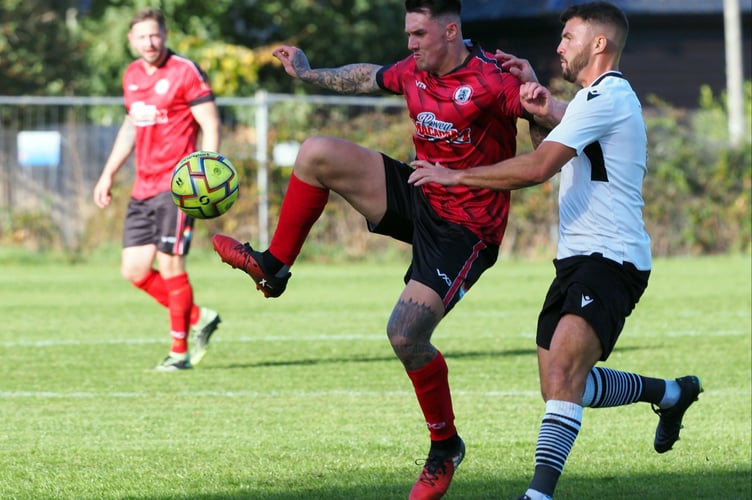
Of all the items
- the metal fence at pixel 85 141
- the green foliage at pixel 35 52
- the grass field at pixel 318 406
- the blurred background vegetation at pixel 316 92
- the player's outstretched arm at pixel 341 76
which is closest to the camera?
the grass field at pixel 318 406

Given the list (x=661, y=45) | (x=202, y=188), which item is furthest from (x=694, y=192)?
(x=202, y=188)

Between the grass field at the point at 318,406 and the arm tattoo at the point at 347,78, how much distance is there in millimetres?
1874

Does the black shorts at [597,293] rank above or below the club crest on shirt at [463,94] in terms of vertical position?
below

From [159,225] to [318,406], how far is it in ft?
7.32

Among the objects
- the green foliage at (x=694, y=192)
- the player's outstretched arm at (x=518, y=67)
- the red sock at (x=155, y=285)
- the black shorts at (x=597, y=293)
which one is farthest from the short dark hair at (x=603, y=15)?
the green foliage at (x=694, y=192)

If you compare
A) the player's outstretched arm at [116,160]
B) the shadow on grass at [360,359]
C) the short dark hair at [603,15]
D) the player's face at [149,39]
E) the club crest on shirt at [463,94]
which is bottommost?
the shadow on grass at [360,359]

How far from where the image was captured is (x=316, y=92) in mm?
30391

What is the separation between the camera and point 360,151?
648 cm

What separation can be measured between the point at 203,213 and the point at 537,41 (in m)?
27.8

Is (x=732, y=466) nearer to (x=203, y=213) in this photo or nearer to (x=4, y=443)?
(x=203, y=213)

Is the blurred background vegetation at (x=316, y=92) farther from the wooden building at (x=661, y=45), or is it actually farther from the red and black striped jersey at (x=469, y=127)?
the red and black striped jersey at (x=469, y=127)

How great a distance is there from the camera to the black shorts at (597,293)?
553 cm

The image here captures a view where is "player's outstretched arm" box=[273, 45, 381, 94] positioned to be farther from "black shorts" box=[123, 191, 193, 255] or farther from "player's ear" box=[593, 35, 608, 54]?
"black shorts" box=[123, 191, 193, 255]

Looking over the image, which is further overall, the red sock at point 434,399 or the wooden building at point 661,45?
the wooden building at point 661,45
